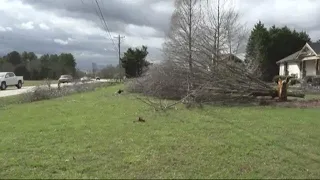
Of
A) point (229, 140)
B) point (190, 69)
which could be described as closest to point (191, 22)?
point (190, 69)

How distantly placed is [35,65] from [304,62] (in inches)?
2812

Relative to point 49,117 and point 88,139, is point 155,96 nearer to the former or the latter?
point 49,117

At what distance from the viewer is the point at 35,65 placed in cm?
10188

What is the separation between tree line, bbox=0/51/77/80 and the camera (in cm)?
9750

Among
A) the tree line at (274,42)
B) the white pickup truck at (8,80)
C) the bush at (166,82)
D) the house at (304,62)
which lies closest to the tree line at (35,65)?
the white pickup truck at (8,80)

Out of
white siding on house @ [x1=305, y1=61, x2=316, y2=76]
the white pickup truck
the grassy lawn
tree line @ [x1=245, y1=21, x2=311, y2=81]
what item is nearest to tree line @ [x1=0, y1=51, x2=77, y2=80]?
the white pickup truck

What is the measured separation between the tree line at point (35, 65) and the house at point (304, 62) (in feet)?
183

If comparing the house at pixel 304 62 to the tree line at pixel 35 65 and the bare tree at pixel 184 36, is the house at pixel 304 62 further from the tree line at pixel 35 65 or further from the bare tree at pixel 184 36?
the tree line at pixel 35 65

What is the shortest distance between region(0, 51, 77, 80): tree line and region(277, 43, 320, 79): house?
183 feet

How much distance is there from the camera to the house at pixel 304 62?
149 feet

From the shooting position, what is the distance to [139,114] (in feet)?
49.9

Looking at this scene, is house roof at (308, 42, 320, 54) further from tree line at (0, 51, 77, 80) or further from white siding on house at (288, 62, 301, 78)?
tree line at (0, 51, 77, 80)

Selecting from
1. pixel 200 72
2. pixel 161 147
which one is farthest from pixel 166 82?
pixel 161 147

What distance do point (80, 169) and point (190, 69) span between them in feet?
50.4
